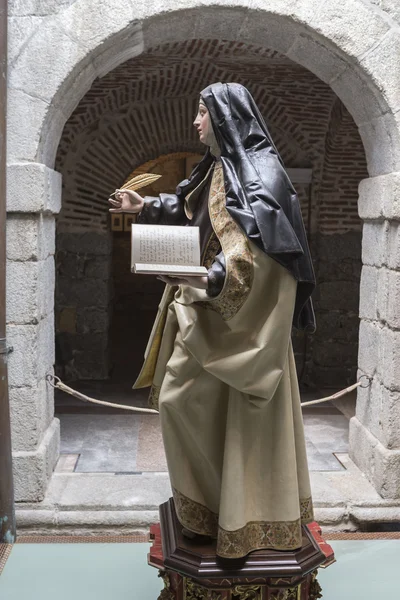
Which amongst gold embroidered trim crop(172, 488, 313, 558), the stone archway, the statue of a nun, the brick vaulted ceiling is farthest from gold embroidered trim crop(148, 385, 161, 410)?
the brick vaulted ceiling

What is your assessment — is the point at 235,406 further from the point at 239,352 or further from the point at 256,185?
the point at 256,185

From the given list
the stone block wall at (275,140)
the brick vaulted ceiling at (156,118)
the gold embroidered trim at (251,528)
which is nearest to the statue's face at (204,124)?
the gold embroidered trim at (251,528)

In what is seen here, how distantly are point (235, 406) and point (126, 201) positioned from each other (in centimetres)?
94

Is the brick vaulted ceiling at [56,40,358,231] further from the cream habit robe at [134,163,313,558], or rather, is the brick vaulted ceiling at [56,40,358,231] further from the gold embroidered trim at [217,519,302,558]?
the gold embroidered trim at [217,519,302,558]

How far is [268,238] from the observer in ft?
7.91

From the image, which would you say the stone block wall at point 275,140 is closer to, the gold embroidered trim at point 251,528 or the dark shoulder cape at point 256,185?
the dark shoulder cape at point 256,185

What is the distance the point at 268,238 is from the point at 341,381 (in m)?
6.01

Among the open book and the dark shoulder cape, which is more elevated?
the dark shoulder cape

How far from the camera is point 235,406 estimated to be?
260cm

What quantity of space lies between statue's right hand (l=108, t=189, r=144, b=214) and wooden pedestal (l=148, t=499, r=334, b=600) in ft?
4.28

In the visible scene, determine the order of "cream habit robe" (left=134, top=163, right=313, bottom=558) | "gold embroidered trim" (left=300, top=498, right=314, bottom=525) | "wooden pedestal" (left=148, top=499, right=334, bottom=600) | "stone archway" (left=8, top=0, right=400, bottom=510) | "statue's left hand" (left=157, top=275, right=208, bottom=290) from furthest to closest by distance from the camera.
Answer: "stone archway" (left=8, top=0, right=400, bottom=510) < "gold embroidered trim" (left=300, top=498, right=314, bottom=525) < "wooden pedestal" (left=148, top=499, right=334, bottom=600) < "cream habit robe" (left=134, top=163, right=313, bottom=558) < "statue's left hand" (left=157, top=275, right=208, bottom=290)

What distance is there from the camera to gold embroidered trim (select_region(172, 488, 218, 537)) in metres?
2.68

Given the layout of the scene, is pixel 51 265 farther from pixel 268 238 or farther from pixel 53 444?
pixel 268 238

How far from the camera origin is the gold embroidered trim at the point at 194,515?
2684 mm
